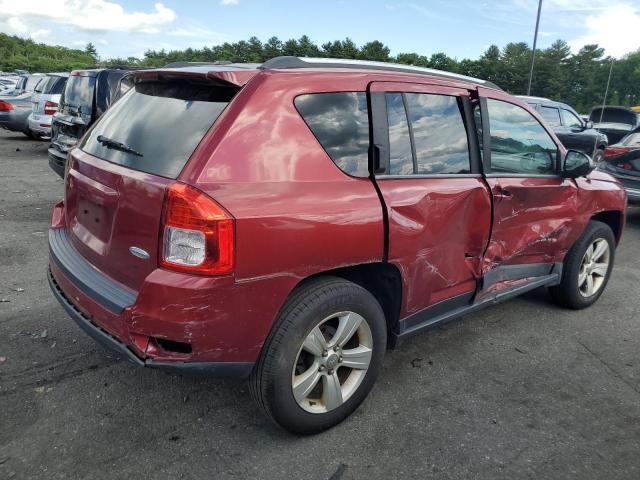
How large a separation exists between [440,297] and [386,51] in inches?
1537

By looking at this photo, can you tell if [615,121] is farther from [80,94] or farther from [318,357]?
[318,357]

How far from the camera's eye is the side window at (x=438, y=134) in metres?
2.94

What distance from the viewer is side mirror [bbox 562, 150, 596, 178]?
150 inches

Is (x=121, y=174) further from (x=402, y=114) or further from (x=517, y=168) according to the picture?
(x=517, y=168)

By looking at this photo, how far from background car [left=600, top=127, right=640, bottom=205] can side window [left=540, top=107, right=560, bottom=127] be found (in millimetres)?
3489

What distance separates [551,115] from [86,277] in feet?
38.6

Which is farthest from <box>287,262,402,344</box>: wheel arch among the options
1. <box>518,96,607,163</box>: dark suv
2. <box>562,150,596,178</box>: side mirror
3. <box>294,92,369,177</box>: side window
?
<box>518,96,607,163</box>: dark suv

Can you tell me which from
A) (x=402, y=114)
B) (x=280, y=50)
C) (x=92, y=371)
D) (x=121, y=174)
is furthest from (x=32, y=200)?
(x=280, y=50)

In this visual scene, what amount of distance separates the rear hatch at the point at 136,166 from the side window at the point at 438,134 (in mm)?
1099

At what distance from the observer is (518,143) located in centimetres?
368

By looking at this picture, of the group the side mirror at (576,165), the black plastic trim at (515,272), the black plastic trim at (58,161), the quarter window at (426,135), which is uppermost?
the quarter window at (426,135)

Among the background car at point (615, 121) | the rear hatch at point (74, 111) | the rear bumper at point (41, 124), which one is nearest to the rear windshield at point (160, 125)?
the rear hatch at point (74, 111)

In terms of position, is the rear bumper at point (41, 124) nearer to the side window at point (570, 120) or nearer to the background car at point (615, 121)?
the side window at point (570, 120)

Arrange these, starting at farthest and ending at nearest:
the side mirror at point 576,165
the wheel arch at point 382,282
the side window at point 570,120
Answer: the side window at point 570,120
the side mirror at point 576,165
the wheel arch at point 382,282
